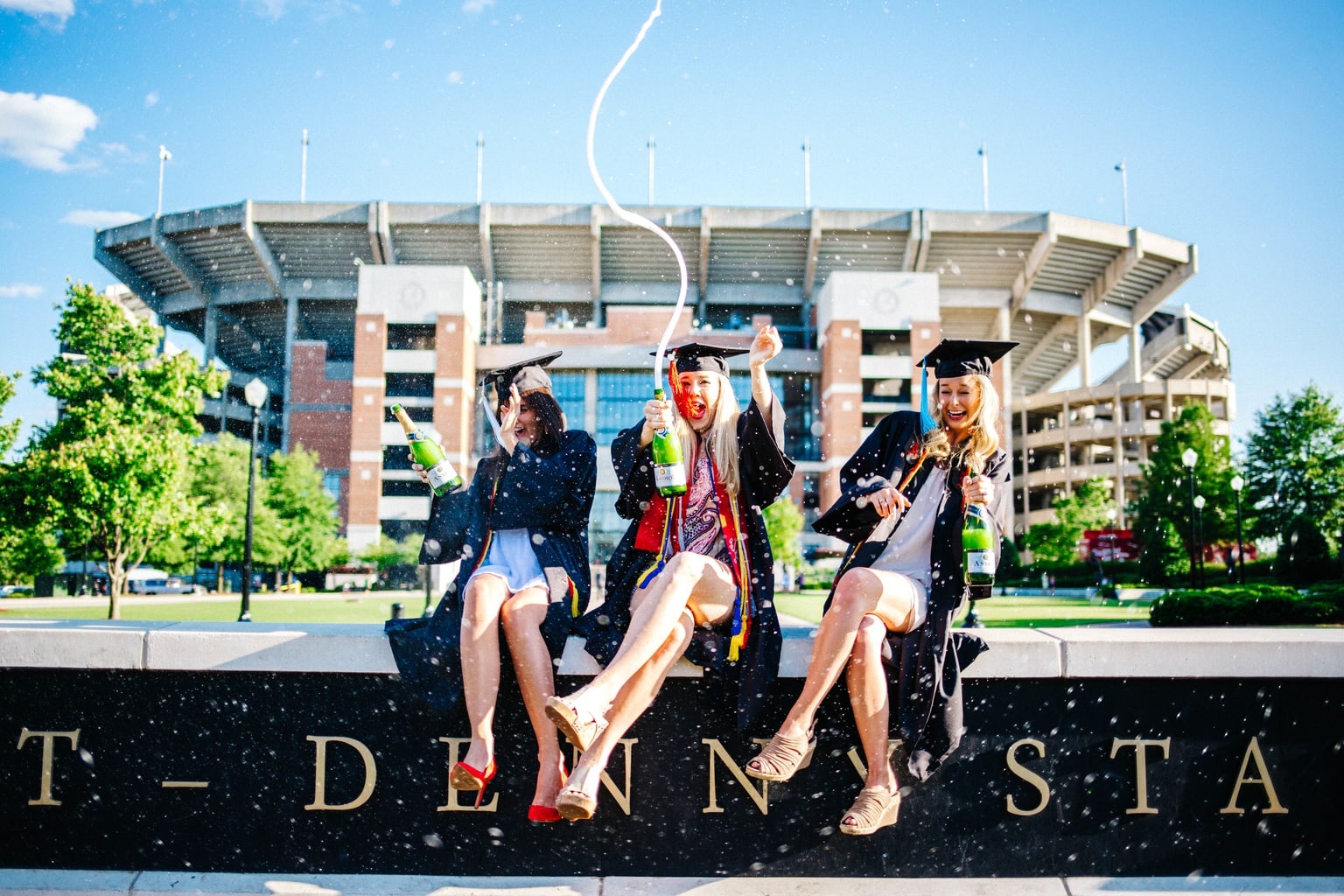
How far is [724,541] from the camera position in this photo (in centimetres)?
378

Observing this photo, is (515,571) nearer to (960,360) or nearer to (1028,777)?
(960,360)

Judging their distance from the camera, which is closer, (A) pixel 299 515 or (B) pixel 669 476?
(B) pixel 669 476

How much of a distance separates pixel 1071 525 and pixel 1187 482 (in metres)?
6.43

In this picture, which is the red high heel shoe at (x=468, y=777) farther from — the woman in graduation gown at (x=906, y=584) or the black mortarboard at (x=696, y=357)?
the black mortarboard at (x=696, y=357)

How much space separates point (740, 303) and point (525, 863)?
53.1 meters

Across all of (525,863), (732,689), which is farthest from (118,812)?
(732,689)

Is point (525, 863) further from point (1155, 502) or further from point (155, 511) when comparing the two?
point (1155, 502)

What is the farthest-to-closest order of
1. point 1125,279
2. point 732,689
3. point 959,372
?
1. point 1125,279
2. point 959,372
3. point 732,689

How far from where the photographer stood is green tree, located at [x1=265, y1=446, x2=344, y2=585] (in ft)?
145

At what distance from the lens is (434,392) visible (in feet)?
168

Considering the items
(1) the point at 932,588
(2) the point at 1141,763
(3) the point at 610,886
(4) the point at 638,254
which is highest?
(4) the point at 638,254

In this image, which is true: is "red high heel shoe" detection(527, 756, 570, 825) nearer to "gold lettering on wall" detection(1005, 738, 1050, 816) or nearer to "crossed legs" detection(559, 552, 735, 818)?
"crossed legs" detection(559, 552, 735, 818)

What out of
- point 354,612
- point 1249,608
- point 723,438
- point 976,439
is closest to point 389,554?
point 354,612

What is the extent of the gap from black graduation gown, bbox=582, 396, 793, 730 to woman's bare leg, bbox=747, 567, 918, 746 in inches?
6.9
